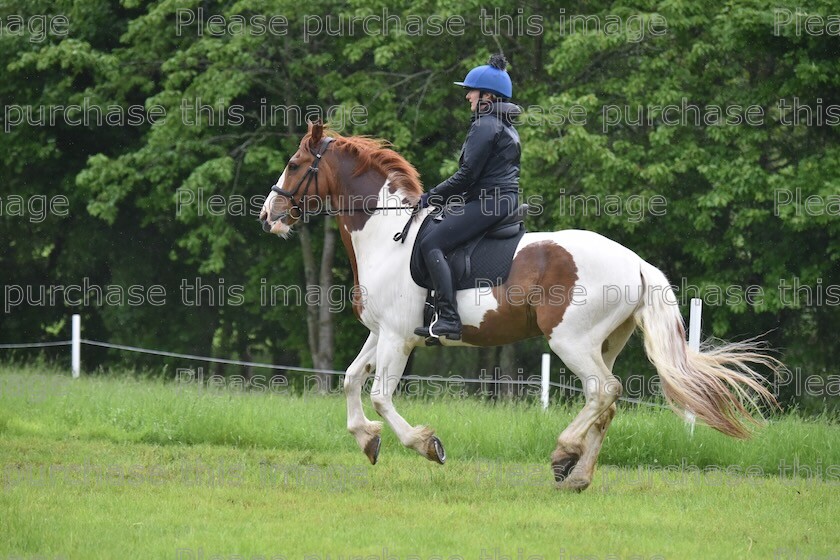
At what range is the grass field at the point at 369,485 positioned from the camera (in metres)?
6.62

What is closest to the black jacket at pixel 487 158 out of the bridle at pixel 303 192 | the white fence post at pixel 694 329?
the bridle at pixel 303 192

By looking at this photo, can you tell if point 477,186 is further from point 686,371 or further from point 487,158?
point 686,371

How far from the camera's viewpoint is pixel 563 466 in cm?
860

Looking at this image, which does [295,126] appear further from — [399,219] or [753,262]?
[399,219]

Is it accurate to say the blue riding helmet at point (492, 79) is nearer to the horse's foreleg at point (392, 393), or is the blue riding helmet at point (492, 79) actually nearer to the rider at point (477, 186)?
the rider at point (477, 186)

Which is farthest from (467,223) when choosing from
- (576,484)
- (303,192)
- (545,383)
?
(545,383)

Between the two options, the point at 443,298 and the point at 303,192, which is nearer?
the point at 443,298

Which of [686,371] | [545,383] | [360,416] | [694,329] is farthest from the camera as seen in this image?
[545,383]

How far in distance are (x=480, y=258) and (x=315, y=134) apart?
78.0 inches

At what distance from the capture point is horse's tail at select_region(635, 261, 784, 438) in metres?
8.27

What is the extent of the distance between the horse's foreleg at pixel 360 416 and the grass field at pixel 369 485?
31 cm

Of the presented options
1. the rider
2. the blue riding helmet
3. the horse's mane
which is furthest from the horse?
the blue riding helmet

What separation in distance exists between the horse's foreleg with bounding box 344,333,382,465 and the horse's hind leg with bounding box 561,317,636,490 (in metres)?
1.59

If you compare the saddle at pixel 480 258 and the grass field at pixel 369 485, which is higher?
the saddle at pixel 480 258
